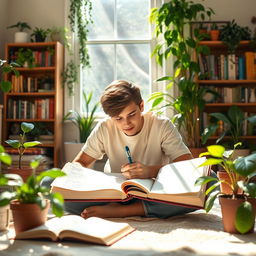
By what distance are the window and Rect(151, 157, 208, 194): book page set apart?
9.52 feet

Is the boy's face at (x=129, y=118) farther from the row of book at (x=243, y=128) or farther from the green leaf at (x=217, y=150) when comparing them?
the row of book at (x=243, y=128)

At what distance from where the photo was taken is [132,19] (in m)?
4.71

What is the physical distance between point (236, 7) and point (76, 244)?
3.84 meters

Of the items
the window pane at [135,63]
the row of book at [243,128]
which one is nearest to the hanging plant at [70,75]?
the window pane at [135,63]

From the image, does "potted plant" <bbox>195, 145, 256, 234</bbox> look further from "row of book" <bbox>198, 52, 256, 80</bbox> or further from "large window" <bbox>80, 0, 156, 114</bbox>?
"large window" <bbox>80, 0, 156, 114</bbox>

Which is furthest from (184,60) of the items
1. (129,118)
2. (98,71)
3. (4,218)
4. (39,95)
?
(4,218)

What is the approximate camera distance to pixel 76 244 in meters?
1.32

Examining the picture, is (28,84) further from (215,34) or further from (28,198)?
(28,198)

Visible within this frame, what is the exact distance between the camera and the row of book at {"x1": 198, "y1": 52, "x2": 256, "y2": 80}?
4289 mm

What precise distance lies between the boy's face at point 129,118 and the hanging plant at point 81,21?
2425mm

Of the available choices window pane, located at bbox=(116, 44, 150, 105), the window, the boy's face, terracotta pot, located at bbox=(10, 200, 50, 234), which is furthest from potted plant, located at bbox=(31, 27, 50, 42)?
terracotta pot, located at bbox=(10, 200, 50, 234)

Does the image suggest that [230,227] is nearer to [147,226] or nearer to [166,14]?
[147,226]

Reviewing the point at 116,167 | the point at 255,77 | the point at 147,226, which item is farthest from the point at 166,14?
the point at 147,226

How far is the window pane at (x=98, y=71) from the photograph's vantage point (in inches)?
185
